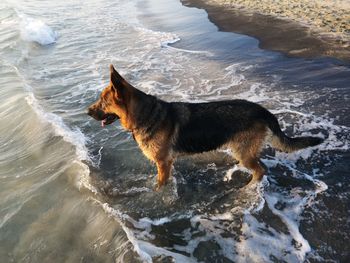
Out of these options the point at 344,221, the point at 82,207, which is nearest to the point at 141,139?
the point at 82,207

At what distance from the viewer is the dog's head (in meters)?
5.49

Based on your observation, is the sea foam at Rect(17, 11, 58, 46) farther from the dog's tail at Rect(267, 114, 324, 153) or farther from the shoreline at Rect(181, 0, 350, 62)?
the dog's tail at Rect(267, 114, 324, 153)

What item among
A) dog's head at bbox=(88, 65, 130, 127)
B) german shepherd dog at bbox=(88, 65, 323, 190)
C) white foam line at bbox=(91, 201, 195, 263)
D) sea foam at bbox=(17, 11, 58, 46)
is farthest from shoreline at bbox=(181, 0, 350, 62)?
white foam line at bbox=(91, 201, 195, 263)

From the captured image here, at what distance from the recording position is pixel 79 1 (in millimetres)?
31750

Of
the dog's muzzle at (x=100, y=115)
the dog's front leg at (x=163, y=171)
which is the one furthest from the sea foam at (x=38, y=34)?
the dog's front leg at (x=163, y=171)

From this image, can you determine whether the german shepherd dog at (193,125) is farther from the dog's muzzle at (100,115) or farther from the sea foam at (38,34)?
the sea foam at (38,34)

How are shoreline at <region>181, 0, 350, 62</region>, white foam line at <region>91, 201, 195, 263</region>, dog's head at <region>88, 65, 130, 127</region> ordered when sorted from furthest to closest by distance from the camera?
1. shoreline at <region>181, 0, 350, 62</region>
2. dog's head at <region>88, 65, 130, 127</region>
3. white foam line at <region>91, 201, 195, 263</region>

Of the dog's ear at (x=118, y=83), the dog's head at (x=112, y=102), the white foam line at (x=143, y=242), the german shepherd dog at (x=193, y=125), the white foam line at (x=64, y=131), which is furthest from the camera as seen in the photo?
the white foam line at (x=64, y=131)

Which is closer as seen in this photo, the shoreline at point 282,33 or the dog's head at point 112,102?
the dog's head at point 112,102

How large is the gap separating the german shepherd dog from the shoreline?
26.8 ft

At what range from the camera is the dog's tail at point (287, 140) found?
589 cm

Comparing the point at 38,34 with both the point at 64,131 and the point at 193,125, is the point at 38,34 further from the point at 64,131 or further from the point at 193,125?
the point at 193,125

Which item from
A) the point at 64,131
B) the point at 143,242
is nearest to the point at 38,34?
the point at 64,131

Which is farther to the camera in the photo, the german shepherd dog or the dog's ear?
the german shepherd dog
